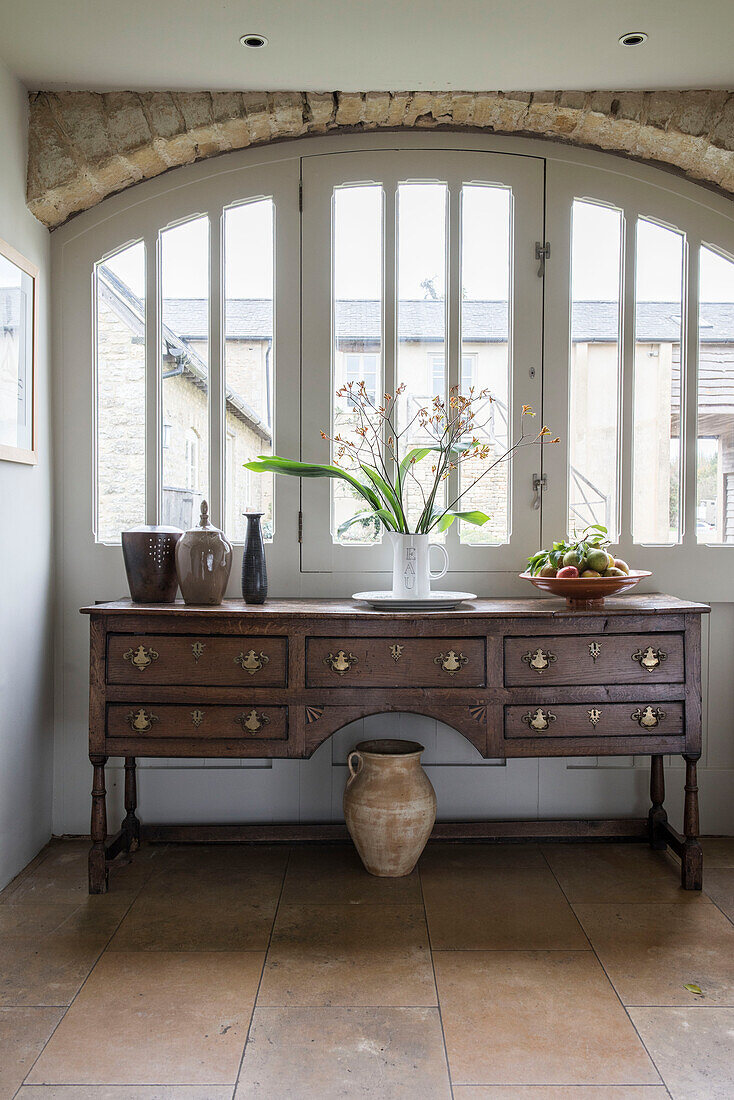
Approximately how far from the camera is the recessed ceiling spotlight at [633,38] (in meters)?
2.60

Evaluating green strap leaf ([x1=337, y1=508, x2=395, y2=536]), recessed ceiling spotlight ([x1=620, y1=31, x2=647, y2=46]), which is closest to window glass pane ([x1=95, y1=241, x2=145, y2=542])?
green strap leaf ([x1=337, y1=508, x2=395, y2=536])

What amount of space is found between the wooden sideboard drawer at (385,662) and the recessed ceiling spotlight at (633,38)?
1.93m

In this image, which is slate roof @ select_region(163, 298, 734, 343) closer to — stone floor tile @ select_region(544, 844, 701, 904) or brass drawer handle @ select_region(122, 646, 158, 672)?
brass drawer handle @ select_region(122, 646, 158, 672)

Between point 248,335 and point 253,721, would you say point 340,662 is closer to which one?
point 253,721

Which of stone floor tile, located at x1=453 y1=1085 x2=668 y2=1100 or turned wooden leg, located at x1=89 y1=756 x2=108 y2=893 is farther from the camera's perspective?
turned wooden leg, located at x1=89 y1=756 x2=108 y2=893

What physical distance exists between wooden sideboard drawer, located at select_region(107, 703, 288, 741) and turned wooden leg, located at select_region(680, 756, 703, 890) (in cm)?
134

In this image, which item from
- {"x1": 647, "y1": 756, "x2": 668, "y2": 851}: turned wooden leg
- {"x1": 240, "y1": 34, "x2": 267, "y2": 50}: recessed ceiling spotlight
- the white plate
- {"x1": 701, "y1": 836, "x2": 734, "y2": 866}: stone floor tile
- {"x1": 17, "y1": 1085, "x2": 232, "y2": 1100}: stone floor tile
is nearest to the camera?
{"x1": 17, "y1": 1085, "x2": 232, "y2": 1100}: stone floor tile

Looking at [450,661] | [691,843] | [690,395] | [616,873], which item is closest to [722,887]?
[691,843]

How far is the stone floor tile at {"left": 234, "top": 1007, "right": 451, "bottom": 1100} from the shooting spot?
1812 mm

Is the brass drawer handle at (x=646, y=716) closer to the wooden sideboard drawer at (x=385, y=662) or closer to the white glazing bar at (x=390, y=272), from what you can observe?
the wooden sideboard drawer at (x=385, y=662)

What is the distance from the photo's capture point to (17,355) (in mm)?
2820

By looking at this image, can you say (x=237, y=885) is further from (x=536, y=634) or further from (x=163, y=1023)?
(x=536, y=634)

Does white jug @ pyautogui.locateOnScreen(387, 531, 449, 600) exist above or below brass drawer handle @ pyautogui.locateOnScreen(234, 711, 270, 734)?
above

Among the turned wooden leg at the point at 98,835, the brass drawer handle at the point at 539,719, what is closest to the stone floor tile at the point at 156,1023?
the turned wooden leg at the point at 98,835
